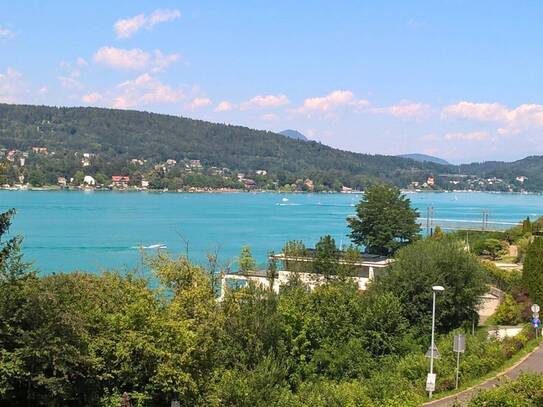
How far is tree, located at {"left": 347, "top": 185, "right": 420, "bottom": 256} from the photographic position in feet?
143

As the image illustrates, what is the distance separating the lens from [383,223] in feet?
144

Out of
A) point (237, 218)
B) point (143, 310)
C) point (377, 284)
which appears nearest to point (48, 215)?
point (237, 218)

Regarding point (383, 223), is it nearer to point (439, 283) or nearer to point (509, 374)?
point (439, 283)

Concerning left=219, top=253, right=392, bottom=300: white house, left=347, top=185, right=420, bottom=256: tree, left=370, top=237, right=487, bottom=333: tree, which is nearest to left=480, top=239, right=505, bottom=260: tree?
left=347, top=185, right=420, bottom=256: tree

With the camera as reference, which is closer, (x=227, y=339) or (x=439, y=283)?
(x=227, y=339)

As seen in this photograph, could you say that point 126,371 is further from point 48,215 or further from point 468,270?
point 48,215

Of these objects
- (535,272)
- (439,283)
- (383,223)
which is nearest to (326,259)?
(439,283)

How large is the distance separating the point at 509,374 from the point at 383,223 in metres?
27.7

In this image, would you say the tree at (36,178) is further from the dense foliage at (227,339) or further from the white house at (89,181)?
the dense foliage at (227,339)

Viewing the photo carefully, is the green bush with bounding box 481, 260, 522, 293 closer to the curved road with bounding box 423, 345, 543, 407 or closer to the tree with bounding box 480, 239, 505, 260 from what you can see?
the curved road with bounding box 423, 345, 543, 407

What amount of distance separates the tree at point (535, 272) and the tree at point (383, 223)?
→ 17.8 meters

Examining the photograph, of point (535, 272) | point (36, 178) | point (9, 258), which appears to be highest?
point (9, 258)

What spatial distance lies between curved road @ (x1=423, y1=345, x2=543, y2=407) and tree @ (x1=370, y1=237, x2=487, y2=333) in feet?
16.0

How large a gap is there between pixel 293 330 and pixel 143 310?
7.20 metres
